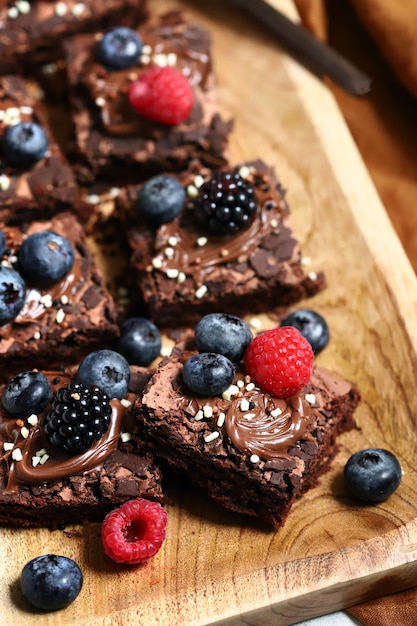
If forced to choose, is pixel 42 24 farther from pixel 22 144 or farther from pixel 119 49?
pixel 22 144

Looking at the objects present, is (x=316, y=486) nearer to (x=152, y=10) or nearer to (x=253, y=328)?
(x=253, y=328)

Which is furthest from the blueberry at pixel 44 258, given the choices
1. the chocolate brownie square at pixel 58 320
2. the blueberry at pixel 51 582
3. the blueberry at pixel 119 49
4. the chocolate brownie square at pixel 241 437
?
the blueberry at pixel 51 582

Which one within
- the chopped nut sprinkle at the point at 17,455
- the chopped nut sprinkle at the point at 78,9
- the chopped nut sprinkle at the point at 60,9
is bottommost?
the chopped nut sprinkle at the point at 17,455

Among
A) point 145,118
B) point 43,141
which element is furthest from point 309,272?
point 43,141

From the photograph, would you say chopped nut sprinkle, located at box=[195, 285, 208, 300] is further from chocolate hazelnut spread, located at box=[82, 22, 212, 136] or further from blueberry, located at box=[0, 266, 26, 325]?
chocolate hazelnut spread, located at box=[82, 22, 212, 136]

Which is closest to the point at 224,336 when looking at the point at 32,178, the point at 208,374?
the point at 208,374

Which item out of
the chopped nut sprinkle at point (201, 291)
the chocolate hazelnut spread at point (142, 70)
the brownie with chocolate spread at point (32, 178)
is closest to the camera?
the chopped nut sprinkle at point (201, 291)

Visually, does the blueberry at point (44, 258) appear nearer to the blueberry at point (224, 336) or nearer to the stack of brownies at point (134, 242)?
the stack of brownies at point (134, 242)
